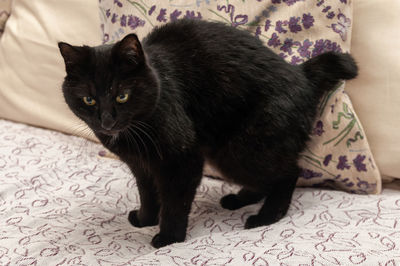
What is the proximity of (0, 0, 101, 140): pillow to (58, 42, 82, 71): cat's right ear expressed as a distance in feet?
1.90

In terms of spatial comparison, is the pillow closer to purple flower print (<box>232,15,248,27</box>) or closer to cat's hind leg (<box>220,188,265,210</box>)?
purple flower print (<box>232,15,248,27</box>)

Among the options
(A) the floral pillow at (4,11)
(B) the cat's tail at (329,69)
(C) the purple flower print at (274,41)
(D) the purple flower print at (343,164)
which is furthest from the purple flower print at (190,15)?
(A) the floral pillow at (4,11)

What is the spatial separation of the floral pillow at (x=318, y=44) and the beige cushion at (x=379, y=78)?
5 cm

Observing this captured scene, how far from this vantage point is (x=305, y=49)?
1.29 m

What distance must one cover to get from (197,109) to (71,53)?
338 millimetres

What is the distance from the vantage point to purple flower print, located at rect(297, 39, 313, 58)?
129cm

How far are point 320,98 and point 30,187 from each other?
0.88 meters

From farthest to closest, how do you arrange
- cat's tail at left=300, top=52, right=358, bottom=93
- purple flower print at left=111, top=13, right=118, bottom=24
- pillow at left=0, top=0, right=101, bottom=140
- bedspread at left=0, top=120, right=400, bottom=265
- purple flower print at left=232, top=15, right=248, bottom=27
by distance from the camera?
1. pillow at left=0, top=0, right=101, bottom=140
2. purple flower print at left=111, top=13, right=118, bottom=24
3. purple flower print at left=232, top=15, right=248, bottom=27
4. cat's tail at left=300, top=52, right=358, bottom=93
5. bedspread at left=0, top=120, right=400, bottom=265

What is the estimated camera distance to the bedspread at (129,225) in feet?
3.27

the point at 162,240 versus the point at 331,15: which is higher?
the point at 331,15

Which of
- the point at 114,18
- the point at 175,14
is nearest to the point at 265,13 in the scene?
the point at 175,14

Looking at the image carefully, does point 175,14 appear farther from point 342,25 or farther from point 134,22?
point 342,25

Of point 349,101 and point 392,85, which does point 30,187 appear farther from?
point 392,85

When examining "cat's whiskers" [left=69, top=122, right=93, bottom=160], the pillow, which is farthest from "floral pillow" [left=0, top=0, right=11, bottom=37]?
"cat's whiskers" [left=69, top=122, right=93, bottom=160]
